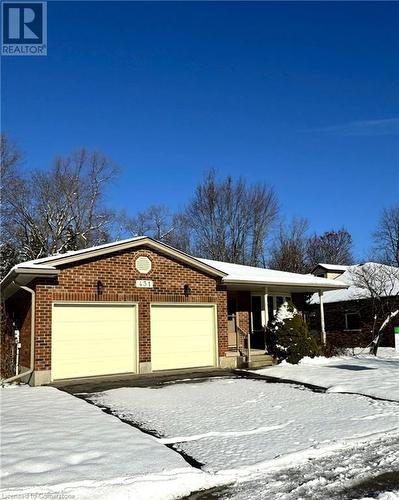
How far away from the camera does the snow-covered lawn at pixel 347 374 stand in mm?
11461

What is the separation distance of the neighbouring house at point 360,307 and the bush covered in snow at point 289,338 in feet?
24.4

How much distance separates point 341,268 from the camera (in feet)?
107

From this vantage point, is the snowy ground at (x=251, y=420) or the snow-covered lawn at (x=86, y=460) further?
the snowy ground at (x=251, y=420)

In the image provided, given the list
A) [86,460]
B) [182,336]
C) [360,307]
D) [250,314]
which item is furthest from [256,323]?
[86,460]

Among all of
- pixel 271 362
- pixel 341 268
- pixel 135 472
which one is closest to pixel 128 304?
pixel 271 362

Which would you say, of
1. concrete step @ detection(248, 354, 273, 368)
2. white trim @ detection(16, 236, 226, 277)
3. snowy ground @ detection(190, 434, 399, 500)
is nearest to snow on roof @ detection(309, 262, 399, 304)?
concrete step @ detection(248, 354, 273, 368)

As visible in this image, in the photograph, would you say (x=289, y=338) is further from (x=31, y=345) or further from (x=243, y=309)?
(x=31, y=345)

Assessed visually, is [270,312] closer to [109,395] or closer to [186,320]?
[186,320]

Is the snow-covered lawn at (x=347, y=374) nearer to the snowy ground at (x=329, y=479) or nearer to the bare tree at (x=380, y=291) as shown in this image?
the snowy ground at (x=329, y=479)

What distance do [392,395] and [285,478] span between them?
5.95m

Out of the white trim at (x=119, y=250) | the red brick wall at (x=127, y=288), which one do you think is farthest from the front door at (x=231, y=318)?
the white trim at (x=119, y=250)

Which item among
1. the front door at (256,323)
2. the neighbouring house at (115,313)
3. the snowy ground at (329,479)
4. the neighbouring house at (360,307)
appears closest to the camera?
the snowy ground at (329,479)

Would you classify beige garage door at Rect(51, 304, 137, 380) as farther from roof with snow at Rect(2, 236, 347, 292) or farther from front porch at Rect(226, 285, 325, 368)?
front porch at Rect(226, 285, 325, 368)

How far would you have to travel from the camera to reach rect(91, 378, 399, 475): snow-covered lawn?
6.50 meters
